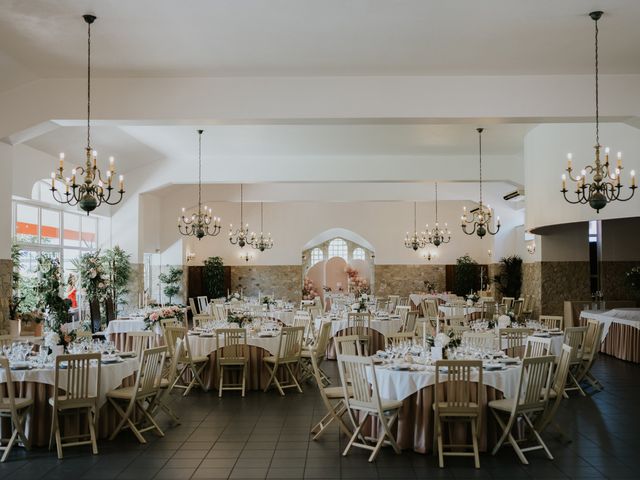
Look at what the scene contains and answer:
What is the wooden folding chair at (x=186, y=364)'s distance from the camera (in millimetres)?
8982

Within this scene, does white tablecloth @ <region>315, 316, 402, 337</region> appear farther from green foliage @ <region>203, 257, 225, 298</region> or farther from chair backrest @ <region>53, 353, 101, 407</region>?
green foliage @ <region>203, 257, 225, 298</region>

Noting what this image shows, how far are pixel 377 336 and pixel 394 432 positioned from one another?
624 centimetres

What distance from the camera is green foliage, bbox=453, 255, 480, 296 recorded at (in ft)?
75.2

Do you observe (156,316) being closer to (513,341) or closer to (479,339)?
(479,339)

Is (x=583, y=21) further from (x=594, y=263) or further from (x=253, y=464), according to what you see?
(x=594, y=263)

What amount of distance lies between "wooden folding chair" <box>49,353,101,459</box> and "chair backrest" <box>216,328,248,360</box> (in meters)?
2.91

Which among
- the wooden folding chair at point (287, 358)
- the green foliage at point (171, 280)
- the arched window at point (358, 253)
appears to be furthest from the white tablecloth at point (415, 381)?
the arched window at point (358, 253)

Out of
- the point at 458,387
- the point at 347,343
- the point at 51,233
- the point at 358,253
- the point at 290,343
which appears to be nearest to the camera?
the point at 458,387

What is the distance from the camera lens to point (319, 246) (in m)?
25.3

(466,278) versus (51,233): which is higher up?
(51,233)

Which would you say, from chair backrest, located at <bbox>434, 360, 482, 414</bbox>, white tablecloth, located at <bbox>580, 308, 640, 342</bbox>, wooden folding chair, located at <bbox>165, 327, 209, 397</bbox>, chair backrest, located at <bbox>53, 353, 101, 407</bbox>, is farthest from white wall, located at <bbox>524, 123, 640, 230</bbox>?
chair backrest, located at <bbox>53, 353, 101, 407</bbox>

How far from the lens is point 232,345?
938 cm

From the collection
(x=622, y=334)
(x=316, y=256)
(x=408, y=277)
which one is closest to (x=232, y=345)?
(x=622, y=334)

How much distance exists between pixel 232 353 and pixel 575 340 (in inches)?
197
